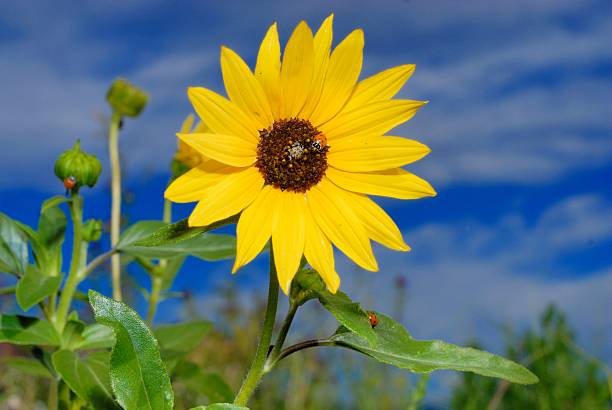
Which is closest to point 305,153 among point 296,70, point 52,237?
point 296,70

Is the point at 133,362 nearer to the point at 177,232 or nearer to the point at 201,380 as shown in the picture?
the point at 177,232

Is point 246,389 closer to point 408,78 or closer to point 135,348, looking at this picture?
point 135,348

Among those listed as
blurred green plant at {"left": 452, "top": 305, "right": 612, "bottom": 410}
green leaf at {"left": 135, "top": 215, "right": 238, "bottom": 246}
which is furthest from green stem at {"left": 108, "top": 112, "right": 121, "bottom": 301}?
blurred green plant at {"left": 452, "top": 305, "right": 612, "bottom": 410}

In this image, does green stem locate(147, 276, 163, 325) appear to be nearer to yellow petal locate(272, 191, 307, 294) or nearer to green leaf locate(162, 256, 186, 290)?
green leaf locate(162, 256, 186, 290)

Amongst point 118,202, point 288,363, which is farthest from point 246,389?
point 288,363

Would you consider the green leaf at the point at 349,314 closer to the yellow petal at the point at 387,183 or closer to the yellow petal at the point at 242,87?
the yellow petal at the point at 387,183

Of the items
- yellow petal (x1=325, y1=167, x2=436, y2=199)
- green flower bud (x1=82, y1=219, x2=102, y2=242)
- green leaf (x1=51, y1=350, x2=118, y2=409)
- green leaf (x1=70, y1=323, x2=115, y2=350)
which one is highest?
yellow petal (x1=325, y1=167, x2=436, y2=199)

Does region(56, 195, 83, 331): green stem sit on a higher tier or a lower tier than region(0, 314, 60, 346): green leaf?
higher
